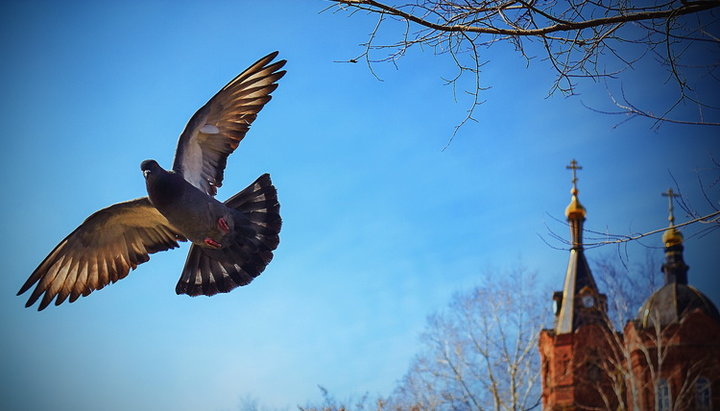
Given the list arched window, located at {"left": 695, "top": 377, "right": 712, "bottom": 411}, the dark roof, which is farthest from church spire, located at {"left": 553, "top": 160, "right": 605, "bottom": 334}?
arched window, located at {"left": 695, "top": 377, "right": 712, "bottom": 411}

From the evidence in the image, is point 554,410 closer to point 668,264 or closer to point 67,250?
point 668,264

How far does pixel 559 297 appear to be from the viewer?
37.4m

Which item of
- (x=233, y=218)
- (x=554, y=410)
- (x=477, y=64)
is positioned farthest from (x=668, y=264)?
(x=477, y=64)

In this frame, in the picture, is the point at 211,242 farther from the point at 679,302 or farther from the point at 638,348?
the point at 679,302

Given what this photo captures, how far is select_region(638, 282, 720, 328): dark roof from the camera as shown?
34.3 m

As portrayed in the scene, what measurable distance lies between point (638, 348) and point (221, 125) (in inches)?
1026

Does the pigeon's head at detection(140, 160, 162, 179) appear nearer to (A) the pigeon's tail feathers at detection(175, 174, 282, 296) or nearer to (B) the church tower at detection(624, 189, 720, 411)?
(A) the pigeon's tail feathers at detection(175, 174, 282, 296)

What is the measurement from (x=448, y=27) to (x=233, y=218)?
428 cm

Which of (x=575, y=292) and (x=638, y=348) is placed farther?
(x=575, y=292)

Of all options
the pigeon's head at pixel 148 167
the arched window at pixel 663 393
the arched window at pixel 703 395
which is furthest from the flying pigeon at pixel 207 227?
the arched window at pixel 703 395

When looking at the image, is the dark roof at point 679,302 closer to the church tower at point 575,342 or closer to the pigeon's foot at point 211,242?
the church tower at point 575,342

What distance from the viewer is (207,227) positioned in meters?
7.84

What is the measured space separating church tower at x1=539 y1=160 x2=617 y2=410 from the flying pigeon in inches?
1017

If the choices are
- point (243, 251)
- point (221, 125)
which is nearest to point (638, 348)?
point (243, 251)
